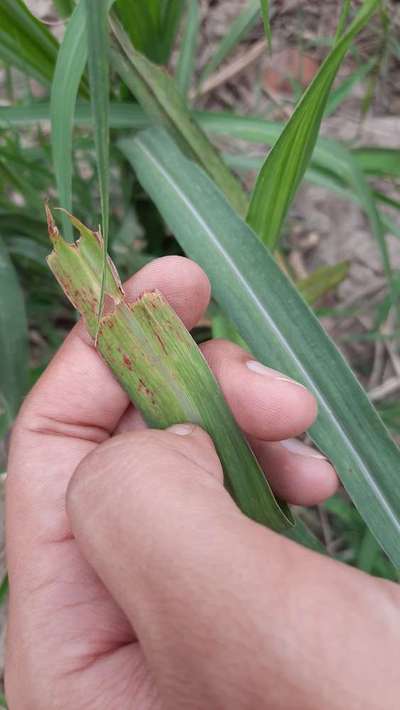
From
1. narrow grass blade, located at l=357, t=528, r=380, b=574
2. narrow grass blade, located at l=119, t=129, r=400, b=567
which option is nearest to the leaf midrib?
narrow grass blade, located at l=119, t=129, r=400, b=567

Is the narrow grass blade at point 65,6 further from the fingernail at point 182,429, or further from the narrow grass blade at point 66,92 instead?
the fingernail at point 182,429

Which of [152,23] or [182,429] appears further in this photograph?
[152,23]

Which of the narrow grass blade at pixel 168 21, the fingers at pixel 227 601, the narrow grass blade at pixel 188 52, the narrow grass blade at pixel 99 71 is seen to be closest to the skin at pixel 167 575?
the fingers at pixel 227 601

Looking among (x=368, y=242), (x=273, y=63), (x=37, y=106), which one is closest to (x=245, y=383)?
(x=37, y=106)

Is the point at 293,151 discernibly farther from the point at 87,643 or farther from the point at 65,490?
the point at 87,643

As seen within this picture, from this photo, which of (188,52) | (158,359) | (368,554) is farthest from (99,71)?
(368,554)

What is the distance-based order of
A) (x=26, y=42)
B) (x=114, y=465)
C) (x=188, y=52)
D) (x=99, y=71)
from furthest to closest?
1. (x=188, y=52)
2. (x=26, y=42)
3. (x=114, y=465)
4. (x=99, y=71)
